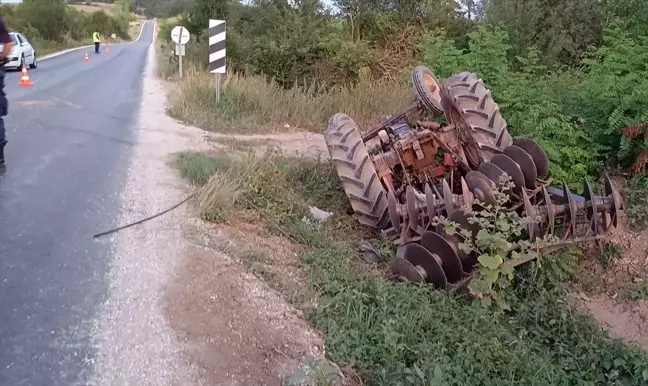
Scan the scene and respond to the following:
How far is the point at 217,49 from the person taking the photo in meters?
11.3

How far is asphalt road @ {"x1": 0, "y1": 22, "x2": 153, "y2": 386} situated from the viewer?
355cm

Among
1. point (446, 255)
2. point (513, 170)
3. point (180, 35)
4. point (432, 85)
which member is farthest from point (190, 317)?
point (180, 35)

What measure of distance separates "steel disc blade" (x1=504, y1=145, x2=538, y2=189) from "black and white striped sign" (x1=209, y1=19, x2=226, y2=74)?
6.64 m

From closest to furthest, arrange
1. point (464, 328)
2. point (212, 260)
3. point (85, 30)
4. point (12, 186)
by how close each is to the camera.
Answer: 1. point (464, 328)
2. point (212, 260)
3. point (12, 186)
4. point (85, 30)

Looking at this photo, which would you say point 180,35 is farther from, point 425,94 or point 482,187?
point 482,187

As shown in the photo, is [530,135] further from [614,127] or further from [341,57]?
[341,57]

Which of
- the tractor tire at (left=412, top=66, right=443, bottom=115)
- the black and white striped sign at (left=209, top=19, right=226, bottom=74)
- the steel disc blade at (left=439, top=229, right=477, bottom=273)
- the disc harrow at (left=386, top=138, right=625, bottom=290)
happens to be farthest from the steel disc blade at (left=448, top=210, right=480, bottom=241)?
the black and white striped sign at (left=209, top=19, right=226, bottom=74)

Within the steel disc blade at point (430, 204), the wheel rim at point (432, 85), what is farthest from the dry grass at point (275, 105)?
the steel disc blade at point (430, 204)

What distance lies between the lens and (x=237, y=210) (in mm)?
5949

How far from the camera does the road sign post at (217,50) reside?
36.8 feet

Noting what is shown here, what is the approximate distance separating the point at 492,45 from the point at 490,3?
5.67 meters

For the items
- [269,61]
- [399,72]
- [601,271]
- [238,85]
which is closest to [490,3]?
[399,72]

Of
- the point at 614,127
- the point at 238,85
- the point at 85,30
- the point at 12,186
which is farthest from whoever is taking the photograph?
the point at 85,30

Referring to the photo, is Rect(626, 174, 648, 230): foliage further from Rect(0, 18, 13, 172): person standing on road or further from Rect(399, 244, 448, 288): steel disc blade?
Rect(0, 18, 13, 172): person standing on road
